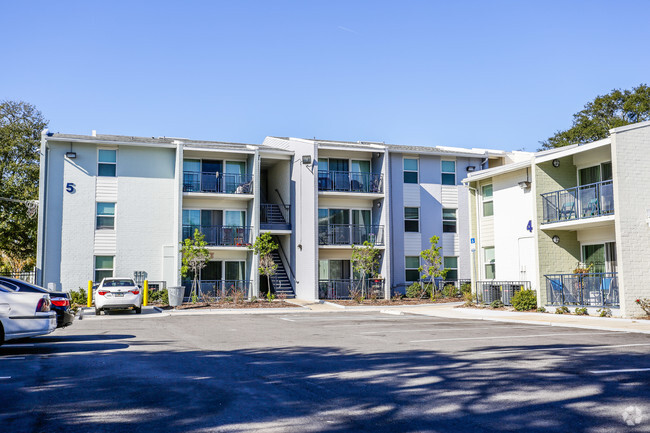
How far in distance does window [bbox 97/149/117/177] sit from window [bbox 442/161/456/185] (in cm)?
1823

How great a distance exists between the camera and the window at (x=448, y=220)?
34719 mm

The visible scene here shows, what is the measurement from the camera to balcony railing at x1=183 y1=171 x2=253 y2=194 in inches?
1242

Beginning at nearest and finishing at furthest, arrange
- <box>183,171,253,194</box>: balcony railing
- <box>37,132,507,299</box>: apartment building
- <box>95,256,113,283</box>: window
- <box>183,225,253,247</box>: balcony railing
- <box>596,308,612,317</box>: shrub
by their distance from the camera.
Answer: <box>596,308,612,317</box>: shrub < <box>37,132,507,299</box>: apartment building < <box>95,256,113,283</box>: window < <box>183,225,253,247</box>: balcony railing < <box>183,171,253,194</box>: balcony railing

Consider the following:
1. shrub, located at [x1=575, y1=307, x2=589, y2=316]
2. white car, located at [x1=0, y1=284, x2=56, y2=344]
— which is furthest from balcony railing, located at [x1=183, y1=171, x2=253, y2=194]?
white car, located at [x1=0, y1=284, x2=56, y2=344]

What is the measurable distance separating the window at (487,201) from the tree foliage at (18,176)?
26.9 m

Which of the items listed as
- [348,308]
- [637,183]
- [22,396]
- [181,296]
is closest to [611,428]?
[22,396]

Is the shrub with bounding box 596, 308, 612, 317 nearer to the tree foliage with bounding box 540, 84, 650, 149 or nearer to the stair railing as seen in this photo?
the stair railing

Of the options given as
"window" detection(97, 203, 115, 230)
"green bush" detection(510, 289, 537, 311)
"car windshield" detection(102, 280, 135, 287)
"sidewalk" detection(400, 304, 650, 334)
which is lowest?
"sidewalk" detection(400, 304, 650, 334)

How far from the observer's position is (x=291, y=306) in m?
27.2

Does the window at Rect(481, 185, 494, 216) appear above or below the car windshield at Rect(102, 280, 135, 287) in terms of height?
above

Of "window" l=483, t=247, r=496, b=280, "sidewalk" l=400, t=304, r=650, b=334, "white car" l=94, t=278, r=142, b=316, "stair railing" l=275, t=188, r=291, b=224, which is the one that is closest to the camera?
"sidewalk" l=400, t=304, r=650, b=334

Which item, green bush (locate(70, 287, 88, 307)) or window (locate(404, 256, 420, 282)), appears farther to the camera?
window (locate(404, 256, 420, 282))

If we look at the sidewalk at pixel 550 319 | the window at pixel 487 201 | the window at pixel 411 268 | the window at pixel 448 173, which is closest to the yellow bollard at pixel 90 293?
the sidewalk at pixel 550 319

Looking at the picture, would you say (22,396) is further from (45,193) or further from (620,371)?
(45,193)
